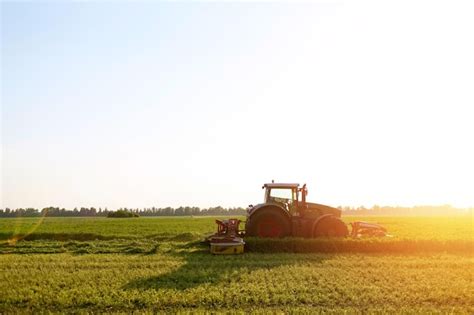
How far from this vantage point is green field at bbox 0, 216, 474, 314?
1018cm

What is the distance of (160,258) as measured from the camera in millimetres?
16266

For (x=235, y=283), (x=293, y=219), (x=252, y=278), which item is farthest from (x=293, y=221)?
(x=235, y=283)

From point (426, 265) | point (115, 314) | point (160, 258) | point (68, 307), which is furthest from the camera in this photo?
point (160, 258)

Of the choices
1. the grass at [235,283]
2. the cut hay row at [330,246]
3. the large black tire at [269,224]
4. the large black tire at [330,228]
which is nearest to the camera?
the grass at [235,283]

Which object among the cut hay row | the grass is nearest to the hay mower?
the cut hay row

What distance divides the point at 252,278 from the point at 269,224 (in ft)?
24.2

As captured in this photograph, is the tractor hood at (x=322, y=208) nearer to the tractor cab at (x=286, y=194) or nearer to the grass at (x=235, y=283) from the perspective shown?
the tractor cab at (x=286, y=194)

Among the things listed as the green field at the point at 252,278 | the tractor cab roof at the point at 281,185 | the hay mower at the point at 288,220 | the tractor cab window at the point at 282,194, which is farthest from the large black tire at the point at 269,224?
the tractor cab roof at the point at 281,185

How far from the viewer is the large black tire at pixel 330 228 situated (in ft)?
64.3

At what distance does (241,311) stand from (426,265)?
8.14 metres

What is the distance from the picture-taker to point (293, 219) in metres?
20.0

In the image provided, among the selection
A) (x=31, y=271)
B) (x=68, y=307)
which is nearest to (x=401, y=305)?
(x=68, y=307)

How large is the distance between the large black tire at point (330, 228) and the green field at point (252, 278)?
35.8 inches

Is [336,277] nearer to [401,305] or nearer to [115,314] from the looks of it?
[401,305]
